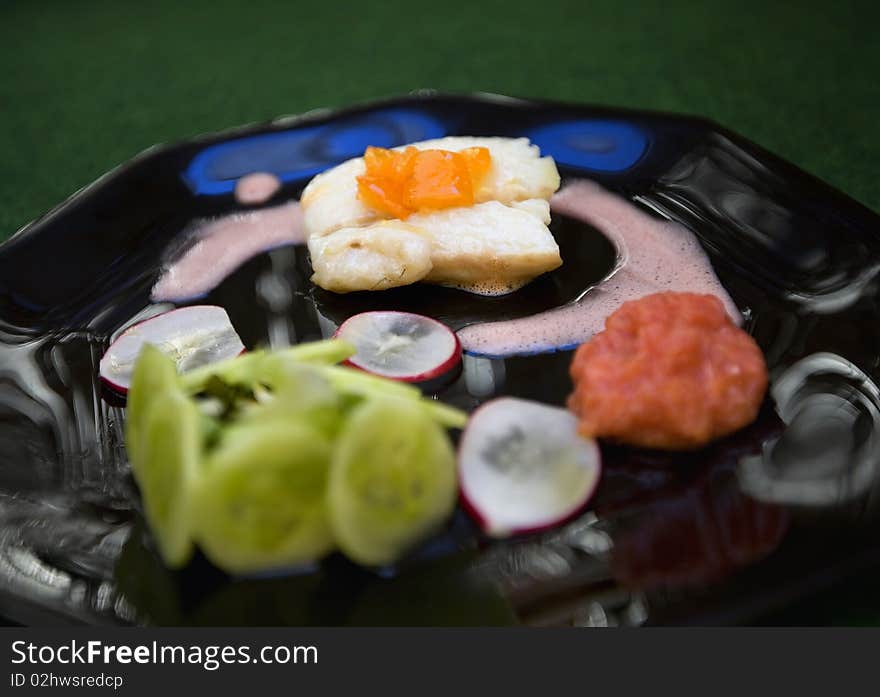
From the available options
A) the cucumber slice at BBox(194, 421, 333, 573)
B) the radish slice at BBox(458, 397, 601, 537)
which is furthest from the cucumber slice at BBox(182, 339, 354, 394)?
the radish slice at BBox(458, 397, 601, 537)

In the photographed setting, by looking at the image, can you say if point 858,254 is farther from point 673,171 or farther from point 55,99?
point 55,99

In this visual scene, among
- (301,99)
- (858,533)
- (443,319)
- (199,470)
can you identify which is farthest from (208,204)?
(858,533)

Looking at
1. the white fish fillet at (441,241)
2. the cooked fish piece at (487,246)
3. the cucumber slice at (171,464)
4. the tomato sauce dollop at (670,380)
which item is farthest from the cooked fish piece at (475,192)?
the cucumber slice at (171,464)

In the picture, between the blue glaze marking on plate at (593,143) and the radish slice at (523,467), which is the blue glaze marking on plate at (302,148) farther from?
the radish slice at (523,467)

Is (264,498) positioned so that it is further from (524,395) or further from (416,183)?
(416,183)

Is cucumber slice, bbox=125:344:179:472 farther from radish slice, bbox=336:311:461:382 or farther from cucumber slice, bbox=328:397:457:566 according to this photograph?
radish slice, bbox=336:311:461:382

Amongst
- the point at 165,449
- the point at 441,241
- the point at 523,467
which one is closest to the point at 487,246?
the point at 441,241
